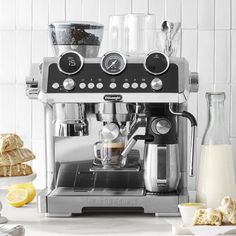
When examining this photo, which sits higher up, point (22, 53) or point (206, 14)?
point (206, 14)

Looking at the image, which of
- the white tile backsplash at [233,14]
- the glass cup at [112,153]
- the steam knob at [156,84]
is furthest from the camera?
the white tile backsplash at [233,14]

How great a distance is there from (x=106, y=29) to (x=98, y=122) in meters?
0.48

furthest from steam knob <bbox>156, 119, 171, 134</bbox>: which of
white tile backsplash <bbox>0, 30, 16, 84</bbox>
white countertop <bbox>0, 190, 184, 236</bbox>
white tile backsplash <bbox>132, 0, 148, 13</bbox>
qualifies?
white tile backsplash <bbox>0, 30, 16, 84</bbox>

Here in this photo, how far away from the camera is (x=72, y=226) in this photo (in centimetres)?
200

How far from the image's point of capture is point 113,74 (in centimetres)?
206

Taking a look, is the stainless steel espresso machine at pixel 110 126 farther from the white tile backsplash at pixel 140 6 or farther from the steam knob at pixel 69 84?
the white tile backsplash at pixel 140 6

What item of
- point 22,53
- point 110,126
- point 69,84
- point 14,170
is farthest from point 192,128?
point 22,53

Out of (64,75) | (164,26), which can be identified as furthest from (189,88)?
(64,75)

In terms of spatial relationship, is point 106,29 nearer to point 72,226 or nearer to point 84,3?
point 84,3

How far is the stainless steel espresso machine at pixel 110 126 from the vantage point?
6.73 feet

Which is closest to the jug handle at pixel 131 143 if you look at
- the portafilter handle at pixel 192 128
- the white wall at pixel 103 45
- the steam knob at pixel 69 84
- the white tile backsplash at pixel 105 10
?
the portafilter handle at pixel 192 128

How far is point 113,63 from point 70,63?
12 centimetres

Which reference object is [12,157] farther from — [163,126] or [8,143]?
[163,126]

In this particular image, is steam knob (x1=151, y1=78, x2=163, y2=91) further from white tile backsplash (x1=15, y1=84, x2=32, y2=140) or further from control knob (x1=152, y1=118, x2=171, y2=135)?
white tile backsplash (x1=15, y1=84, x2=32, y2=140)
